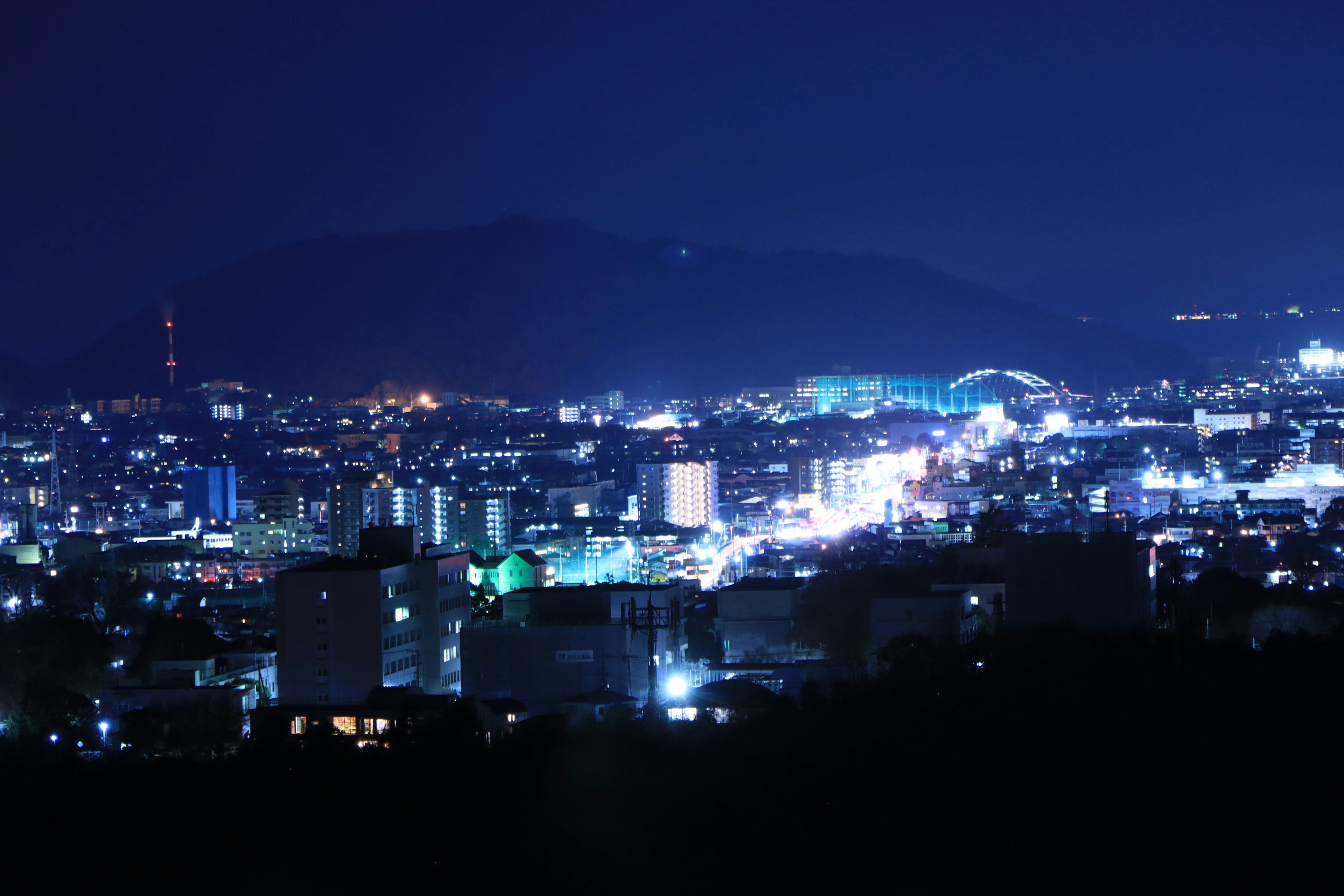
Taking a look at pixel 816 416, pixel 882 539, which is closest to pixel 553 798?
pixel 882 539

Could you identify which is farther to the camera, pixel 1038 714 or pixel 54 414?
pixel 54 414

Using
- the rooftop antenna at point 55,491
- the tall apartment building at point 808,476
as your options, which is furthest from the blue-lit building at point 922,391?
the rooftop antenna at point 55,491

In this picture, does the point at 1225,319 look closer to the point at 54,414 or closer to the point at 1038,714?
the point at 54,414

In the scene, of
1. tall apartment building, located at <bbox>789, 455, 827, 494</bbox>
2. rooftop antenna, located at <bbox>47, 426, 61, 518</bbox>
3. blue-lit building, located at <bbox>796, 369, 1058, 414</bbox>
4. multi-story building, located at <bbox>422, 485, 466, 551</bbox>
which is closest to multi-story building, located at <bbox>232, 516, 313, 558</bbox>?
multi-story building, located at <bbox>422, 485, 466, 551</bbox>

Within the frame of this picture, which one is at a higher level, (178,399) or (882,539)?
(178,399)

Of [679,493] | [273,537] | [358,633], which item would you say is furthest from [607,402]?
[358,633]

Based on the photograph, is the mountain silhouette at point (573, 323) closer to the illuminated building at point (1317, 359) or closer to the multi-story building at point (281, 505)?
the illuminated building at point (1317, 359)
